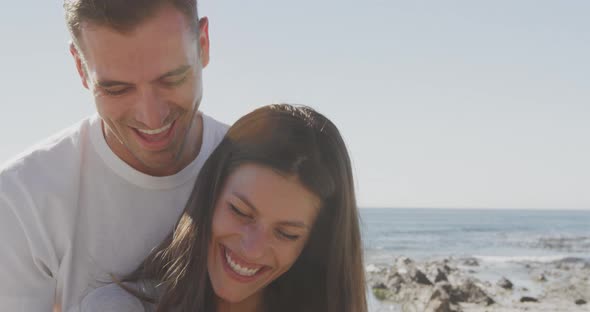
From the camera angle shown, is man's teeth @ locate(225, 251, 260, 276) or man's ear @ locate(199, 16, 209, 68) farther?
man's ear @ locate(199, 16, 209, 68)

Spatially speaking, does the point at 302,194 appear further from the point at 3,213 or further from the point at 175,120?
the point at 3,213

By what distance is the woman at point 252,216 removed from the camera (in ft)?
10.1

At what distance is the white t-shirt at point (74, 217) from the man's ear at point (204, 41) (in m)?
0.51

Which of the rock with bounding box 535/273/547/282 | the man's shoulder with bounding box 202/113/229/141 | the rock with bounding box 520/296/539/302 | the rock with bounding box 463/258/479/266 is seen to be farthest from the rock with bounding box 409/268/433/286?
the man's shoulder with bounding box 202/113/229/141

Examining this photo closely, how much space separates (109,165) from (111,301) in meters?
0.89

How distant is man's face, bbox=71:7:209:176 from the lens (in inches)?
127

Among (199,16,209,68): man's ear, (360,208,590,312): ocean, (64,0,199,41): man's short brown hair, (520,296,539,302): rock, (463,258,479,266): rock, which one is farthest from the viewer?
(463,258,479,266): rock

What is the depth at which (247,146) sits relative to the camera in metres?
3.20

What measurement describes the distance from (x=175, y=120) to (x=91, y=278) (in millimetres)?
813

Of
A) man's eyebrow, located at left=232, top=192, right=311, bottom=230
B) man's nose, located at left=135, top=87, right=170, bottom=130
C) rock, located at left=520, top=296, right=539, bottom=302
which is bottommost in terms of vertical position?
rock, located at left=520, top=296, right=539, bottom=302

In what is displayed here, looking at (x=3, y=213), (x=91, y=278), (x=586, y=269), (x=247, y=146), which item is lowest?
(x=586, y=269)

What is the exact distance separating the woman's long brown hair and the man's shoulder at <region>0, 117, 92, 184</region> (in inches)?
24.1

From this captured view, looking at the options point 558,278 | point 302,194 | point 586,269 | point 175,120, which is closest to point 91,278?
point 175,120

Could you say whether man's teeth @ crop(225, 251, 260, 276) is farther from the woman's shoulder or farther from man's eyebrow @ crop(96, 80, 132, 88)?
man's eyebrow @ crop(96, 80, 132, 88)
